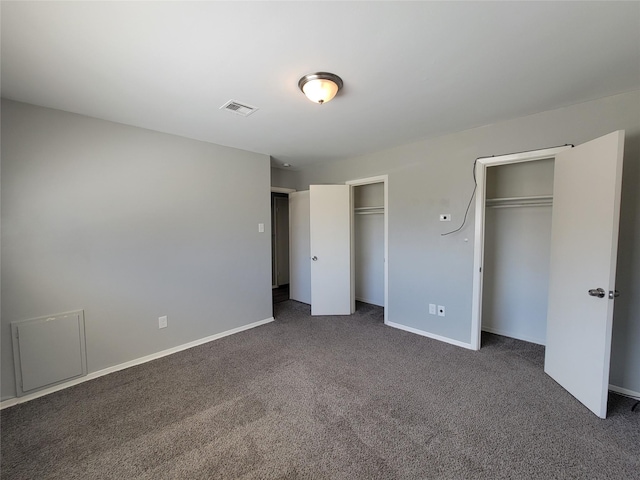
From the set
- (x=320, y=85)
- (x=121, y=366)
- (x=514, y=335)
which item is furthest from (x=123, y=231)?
(x=514, y=335)

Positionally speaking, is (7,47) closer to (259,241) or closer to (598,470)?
(259,241)

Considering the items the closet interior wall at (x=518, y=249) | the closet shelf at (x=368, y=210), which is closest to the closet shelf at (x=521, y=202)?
the closet interior wall at (x=518, y=249)

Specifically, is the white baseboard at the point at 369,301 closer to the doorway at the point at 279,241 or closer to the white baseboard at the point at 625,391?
the doorway at the point at 279,241

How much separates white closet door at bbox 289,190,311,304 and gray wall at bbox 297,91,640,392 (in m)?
0.71

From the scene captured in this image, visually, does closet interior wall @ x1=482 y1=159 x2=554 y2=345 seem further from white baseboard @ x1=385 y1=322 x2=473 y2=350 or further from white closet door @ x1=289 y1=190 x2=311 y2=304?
white closet door @ x1=289 y1=190 x2=311 y2=304

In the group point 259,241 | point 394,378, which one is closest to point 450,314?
point 394,378

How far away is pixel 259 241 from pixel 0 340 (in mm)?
2469

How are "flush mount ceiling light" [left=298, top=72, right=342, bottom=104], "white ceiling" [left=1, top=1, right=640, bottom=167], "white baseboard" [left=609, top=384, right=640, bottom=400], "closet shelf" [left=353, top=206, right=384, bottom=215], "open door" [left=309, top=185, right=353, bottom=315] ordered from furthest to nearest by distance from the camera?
"closet shelf" [left=353, top=206, right=384, bottom=215] < "open door" [left=309, top=185, right=353, bottom=315] < "white baseboard" [left=609, top=384, right=640, bottom=400] < "flush mount ceiling light" [left=298, top=72, right=342, bottom=104] < "white ceiling" [left=1, top=1, right=640, bottom=167]

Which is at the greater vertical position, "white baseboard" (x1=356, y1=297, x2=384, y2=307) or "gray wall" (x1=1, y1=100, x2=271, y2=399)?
"gray wall" (x1=1, y1=100, x2=271, y2=399)

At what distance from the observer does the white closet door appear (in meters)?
4.64

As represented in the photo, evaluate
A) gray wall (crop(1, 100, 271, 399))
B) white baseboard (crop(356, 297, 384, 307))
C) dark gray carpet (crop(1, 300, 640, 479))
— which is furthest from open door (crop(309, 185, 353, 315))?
dark gray carpet (crop(1, 300, 640, 479))

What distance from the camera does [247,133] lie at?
2.94 m

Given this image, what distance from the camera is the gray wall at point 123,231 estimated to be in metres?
2.14

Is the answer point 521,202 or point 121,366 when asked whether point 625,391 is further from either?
point 121,366
